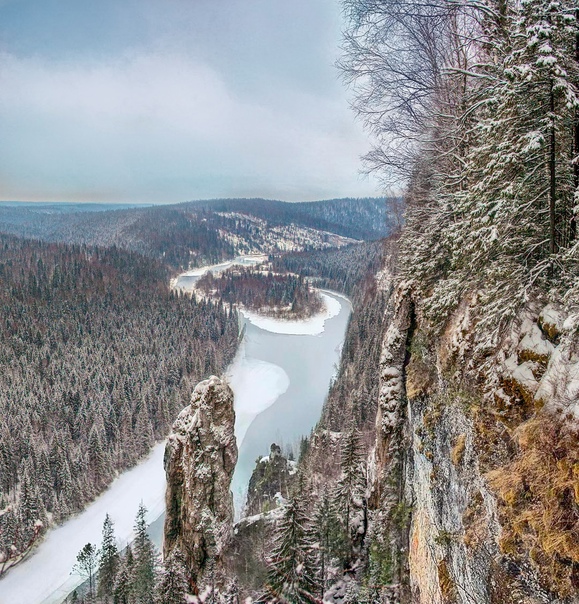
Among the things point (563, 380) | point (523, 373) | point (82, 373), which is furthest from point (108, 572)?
point (82, 373)

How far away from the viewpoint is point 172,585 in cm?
1396

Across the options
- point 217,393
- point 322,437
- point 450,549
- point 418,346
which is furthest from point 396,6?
point 322,437

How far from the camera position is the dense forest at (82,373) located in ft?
112

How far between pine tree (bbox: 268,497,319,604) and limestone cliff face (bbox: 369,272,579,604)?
17.6 ft

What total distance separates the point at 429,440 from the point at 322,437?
24.0 metres

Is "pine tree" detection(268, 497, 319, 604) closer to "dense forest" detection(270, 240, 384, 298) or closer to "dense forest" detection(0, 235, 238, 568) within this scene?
"dense forest" detection(0, 235, 238, 568)

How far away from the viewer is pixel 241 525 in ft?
64.0

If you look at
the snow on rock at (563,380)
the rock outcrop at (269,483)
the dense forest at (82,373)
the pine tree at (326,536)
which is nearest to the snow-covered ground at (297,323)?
the dense forest at (82,373)

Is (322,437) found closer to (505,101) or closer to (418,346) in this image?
(418,346)

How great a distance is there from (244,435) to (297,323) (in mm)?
52333

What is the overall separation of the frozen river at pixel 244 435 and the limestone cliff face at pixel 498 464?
2895 centimetres

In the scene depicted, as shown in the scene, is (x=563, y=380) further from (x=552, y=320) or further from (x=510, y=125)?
(x=510, y=125)

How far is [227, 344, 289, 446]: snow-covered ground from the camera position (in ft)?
148

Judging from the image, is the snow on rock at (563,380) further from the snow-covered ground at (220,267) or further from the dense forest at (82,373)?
the snow-covered ground at (220,267)
